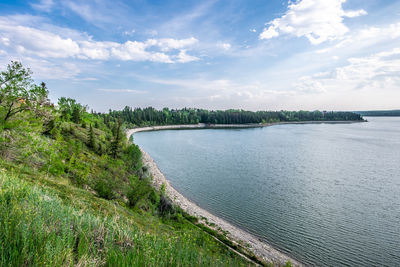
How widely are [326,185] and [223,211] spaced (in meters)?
18.8

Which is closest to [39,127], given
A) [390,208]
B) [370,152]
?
[390,208]

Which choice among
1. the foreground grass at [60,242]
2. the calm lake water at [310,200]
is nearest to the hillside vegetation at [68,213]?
the foreground grass at [60,242]

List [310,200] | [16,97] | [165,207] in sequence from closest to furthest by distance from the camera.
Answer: [16,97]
[165,207]
[310,200]

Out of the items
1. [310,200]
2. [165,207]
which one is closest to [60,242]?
[165,207]

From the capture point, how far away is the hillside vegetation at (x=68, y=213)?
9.53 feet

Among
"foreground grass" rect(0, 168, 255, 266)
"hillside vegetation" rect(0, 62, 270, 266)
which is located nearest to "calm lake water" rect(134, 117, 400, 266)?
"hillside vegetation" rect(0, 62, 270, 266)

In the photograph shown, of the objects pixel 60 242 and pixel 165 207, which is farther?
pixel 165 207

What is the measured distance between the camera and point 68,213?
13.1 ft

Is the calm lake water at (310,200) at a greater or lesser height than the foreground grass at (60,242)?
lesser

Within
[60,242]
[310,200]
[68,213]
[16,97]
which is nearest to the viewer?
[60,242]

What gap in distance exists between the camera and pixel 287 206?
24.4 m

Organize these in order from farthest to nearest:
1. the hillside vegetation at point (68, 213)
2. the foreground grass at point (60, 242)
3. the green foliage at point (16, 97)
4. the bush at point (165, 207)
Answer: the bush at point (165, 207) → the green foliage at point (16, 97) → the hillside vegetation at point (68, 213) → the foreground grass at point (60, 242)

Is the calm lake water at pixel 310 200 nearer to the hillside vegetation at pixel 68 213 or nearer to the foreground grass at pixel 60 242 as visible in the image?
the hillside vegetation at pixel 68 213

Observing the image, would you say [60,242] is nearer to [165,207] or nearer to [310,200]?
[165,207]
